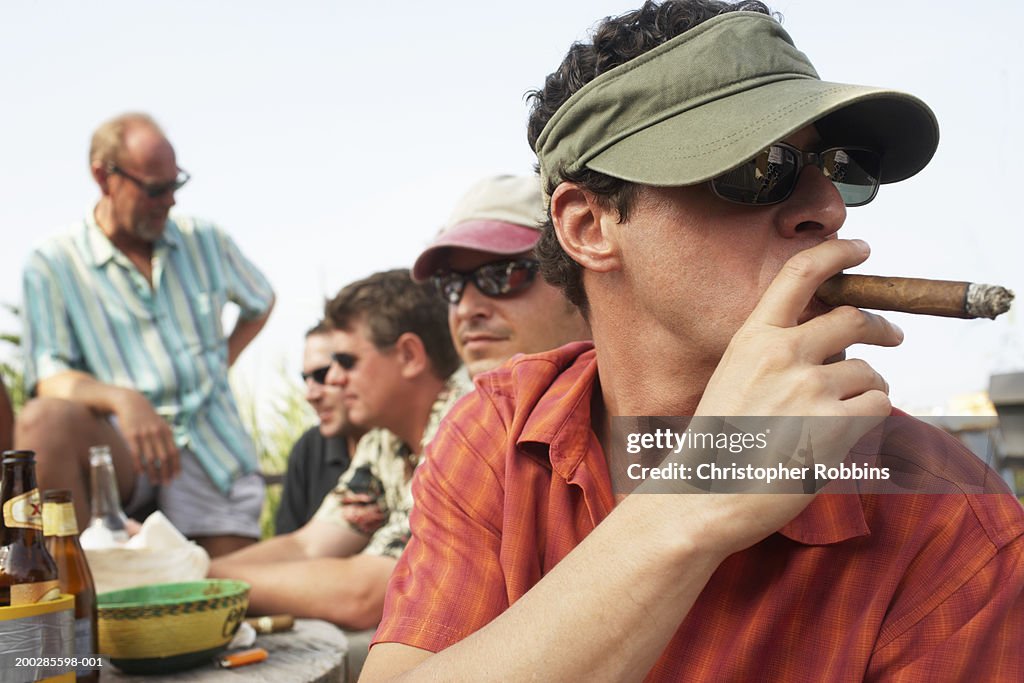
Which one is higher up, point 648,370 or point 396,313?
point 648,370

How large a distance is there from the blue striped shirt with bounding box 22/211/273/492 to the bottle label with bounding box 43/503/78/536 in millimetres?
3094

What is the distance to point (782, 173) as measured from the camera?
59.4 inches

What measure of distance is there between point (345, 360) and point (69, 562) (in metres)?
2.36

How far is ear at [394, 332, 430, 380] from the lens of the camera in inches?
173

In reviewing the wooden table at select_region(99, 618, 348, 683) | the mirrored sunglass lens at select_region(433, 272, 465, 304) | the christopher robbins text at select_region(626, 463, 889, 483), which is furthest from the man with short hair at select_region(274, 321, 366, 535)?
the christopher robbins text at select_region(626, 463, 889, 483)

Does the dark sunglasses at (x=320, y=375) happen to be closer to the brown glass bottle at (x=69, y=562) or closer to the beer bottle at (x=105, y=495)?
the beer bottle at (x=105, y=495)

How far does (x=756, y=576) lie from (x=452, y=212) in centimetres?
256

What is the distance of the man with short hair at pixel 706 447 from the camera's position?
4.18 feet

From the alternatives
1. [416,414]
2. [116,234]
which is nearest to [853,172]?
[416,414]

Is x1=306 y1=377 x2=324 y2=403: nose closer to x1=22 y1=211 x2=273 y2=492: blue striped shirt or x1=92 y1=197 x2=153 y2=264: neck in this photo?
x1=22 y1=211 x2=273 y2=492: blue striped shirt

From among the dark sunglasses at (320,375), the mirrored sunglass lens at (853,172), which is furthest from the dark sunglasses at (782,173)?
the dark sunglasses at (320,375)

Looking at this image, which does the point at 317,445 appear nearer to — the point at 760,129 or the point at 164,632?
the point at 164,632

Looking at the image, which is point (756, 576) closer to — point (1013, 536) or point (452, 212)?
point (1013, 536)

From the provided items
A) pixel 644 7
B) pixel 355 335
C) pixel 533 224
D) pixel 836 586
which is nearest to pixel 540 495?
pixel 836 586
